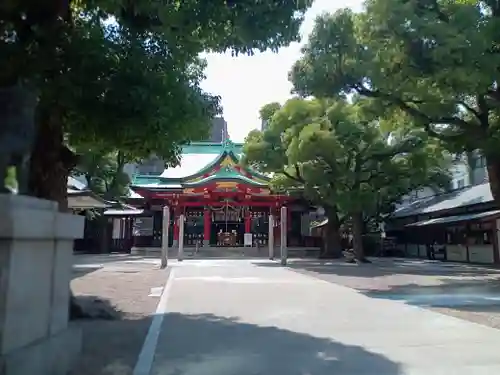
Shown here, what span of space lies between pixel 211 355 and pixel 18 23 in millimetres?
4749

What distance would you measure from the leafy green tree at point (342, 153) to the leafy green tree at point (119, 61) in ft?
45.8

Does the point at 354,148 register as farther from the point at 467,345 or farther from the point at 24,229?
the point at 24,229

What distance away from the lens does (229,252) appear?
33.2 m

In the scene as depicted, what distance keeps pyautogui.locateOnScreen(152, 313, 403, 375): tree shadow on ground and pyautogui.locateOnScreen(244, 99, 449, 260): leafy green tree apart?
50.2 feet

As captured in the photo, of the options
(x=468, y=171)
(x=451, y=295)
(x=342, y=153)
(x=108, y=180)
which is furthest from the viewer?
(x=468, y=171)

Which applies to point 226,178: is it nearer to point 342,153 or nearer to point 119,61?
point 342,153

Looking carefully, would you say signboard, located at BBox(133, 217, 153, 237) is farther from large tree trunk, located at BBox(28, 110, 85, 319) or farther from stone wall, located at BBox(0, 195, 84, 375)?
stone wall, located at BBox(0, 195, 84, 375)

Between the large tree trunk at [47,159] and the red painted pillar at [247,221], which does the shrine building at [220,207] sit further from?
the large tree trunk at [47,159]

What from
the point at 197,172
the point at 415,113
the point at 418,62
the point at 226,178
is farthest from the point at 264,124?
the point at 418,62

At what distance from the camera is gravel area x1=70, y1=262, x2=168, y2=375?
16.7 ft

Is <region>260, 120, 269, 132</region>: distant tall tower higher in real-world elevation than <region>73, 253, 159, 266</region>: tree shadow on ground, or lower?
higher

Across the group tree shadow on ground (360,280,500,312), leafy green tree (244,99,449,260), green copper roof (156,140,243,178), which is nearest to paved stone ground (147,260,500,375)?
tree shadow on ground (360,280,500,312)

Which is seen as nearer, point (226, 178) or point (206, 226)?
point (226, 178)

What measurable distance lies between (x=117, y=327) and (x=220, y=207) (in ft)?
91.7
